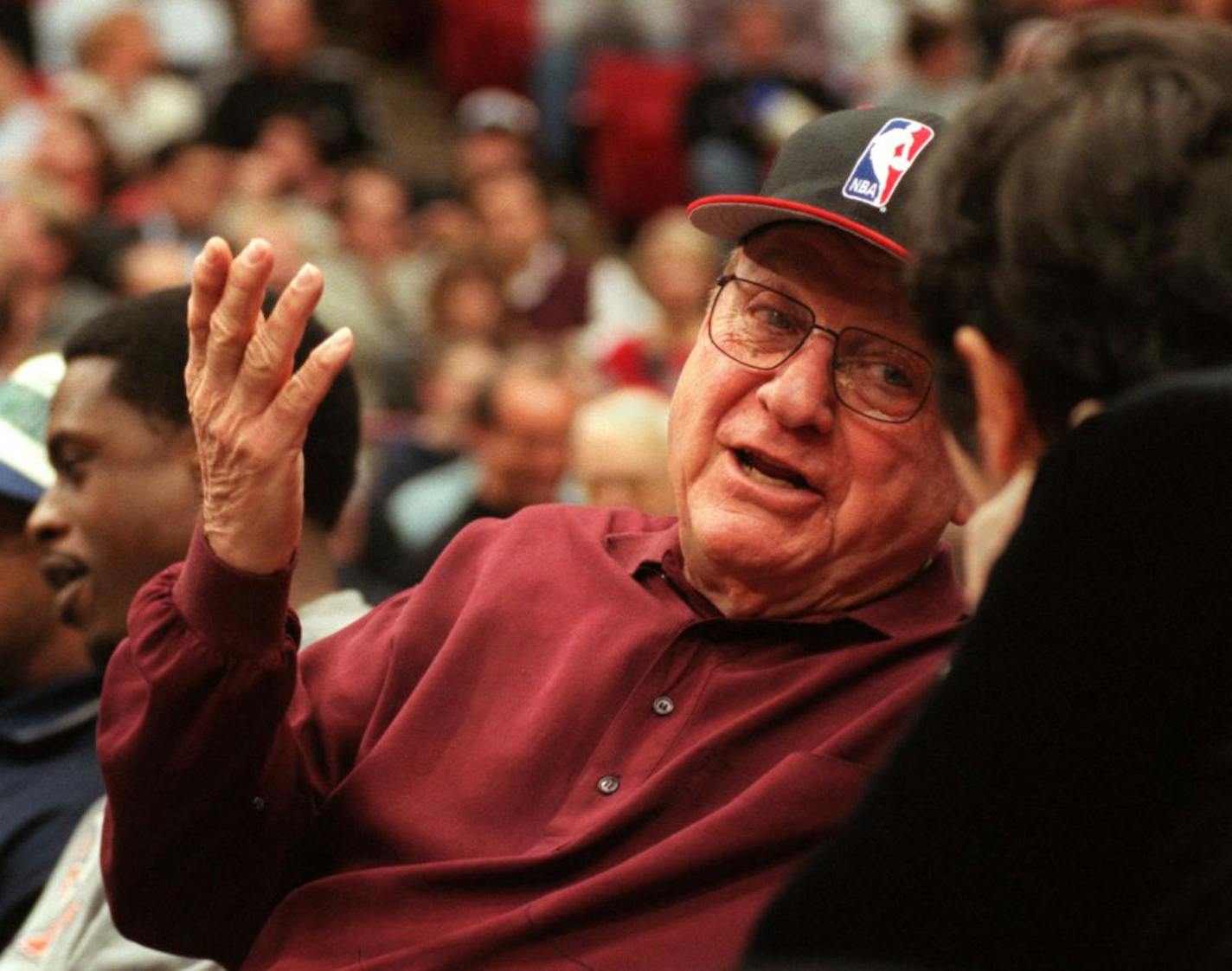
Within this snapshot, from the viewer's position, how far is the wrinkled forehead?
1.96 m

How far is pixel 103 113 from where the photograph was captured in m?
8.05

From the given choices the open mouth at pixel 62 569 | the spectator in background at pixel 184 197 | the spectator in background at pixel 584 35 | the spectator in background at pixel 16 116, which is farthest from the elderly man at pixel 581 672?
the spectator in background at pixel 584 35

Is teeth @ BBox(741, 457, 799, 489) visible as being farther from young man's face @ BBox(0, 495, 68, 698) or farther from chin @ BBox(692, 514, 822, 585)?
young man's face @ BBox(0, 495, 68, 698)

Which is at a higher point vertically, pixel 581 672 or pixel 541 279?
pixel 581 672

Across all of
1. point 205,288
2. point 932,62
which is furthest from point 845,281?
point 932,62

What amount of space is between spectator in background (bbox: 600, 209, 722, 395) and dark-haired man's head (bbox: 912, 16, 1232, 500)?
5.11 metres

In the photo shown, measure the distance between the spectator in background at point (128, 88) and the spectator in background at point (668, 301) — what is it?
2.09 m

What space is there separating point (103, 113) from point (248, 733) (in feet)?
21.8

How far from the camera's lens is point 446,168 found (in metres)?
9.53

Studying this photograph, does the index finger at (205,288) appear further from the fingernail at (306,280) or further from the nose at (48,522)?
the nose at (48,522)

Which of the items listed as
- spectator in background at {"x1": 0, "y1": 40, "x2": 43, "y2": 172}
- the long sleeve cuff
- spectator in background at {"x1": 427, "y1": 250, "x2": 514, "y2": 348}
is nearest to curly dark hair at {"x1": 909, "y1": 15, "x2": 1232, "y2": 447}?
the long sleeve cuff

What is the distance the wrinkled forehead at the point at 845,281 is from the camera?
6.42 feet

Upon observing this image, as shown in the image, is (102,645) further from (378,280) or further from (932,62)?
(932,62)

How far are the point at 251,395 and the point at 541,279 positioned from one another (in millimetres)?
6126
